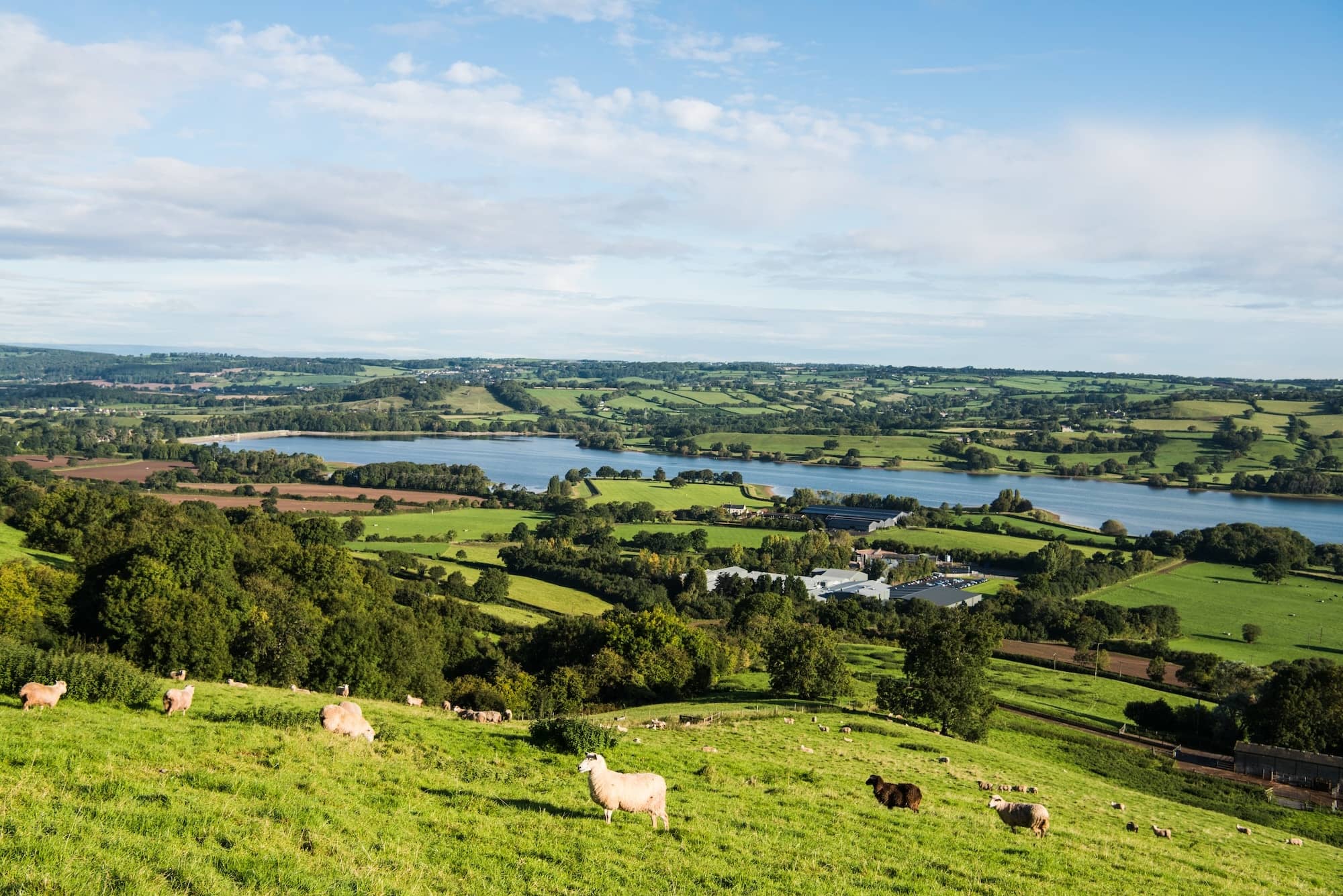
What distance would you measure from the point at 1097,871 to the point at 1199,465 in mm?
199729

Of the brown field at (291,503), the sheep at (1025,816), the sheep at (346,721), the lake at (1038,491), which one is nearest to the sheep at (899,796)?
the sheep at (1025,816)

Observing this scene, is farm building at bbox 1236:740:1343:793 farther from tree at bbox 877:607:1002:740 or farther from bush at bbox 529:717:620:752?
bush at bbox 529:717:620:752

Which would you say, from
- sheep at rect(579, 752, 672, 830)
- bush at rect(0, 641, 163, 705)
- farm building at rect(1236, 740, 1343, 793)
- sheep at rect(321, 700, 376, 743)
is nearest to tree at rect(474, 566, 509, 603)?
farm building at rect(1236, 740, 1343, 793)

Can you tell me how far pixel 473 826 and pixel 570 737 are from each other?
6267 mm

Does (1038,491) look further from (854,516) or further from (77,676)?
(77,676)

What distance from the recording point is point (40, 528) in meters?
55.0

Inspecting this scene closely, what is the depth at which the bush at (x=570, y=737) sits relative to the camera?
711 inches

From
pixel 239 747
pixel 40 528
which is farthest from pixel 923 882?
pixel 40 528

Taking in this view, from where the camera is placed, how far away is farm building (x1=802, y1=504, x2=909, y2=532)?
127625mm

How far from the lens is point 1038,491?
170 meters

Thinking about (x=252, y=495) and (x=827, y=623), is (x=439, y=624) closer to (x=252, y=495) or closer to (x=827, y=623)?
(x=827, y=623)

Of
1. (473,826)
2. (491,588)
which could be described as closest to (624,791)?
(473,826)

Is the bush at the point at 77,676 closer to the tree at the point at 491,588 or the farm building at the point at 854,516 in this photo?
the tree at the point at 491,588

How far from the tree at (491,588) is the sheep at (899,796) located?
57.9 metres
